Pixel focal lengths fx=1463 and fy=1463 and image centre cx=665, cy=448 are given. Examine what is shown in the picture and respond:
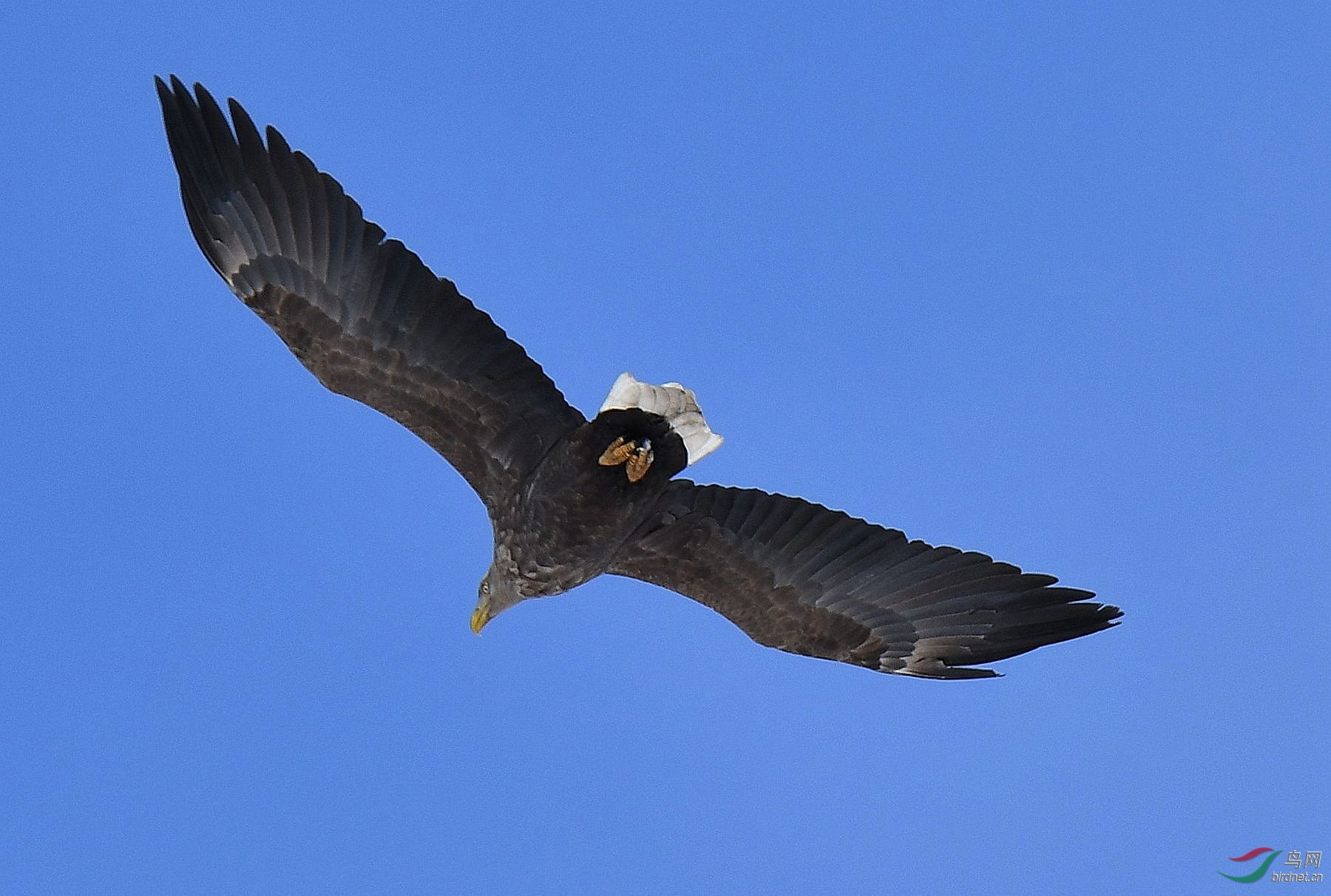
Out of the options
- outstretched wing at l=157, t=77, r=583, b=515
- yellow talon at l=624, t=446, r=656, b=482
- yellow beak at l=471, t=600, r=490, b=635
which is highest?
outstretched wing at l=157, t=77, r=583, b=515

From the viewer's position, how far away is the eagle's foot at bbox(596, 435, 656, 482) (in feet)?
29.7

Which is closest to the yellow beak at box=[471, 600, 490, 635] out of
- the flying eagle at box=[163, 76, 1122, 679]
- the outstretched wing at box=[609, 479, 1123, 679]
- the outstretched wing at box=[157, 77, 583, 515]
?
the flying eagle at box=[163, 76, 1122, 679]

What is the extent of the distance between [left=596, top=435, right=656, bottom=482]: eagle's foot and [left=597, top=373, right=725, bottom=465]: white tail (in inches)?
28.9

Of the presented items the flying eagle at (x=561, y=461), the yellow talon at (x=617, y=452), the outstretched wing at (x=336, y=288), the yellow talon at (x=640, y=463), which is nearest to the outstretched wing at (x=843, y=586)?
the flying eagle at (x=561, y=461)

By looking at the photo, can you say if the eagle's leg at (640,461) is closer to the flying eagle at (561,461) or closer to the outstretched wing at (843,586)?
the flying eagle at (561,461)

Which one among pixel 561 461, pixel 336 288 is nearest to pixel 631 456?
pixel 561 461

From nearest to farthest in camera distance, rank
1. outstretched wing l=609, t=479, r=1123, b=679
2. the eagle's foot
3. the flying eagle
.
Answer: the eagle's foot
the flying eagle
outstretched wing l=609, t=479, r=1123, b=679

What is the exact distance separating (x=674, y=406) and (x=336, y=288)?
7.73 feet

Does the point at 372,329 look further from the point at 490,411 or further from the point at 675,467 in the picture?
the point at 675,467

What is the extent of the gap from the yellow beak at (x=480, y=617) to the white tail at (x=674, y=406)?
1.71 meters

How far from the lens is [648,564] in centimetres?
A: 988

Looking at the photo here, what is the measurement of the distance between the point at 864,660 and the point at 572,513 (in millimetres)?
2292

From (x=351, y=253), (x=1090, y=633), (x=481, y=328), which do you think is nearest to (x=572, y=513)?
(x=481, y=328)

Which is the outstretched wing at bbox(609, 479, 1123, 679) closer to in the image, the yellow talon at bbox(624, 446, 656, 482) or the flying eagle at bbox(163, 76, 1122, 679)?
the flying eagle at bbox(163, 76, 1122, 679)
